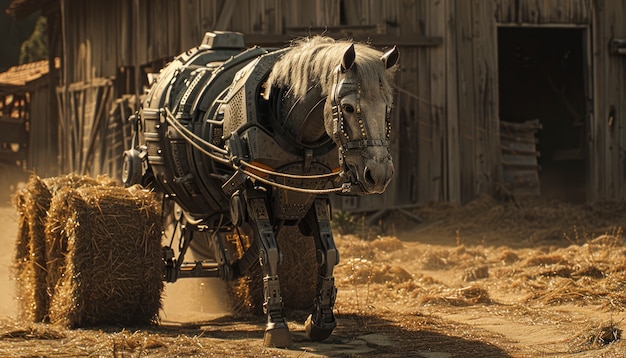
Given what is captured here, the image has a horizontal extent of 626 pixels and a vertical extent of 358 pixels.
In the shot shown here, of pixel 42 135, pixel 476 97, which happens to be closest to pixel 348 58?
pixel 476 97

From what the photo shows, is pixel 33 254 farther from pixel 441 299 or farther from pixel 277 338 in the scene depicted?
pixel 441 299

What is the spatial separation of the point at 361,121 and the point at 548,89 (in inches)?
591

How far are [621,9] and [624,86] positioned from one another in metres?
1.20

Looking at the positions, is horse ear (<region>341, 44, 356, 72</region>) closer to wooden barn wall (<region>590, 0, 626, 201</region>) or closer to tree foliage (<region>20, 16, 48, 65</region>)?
wooden barn wall (<region>590, 0, 626, 201</region>)

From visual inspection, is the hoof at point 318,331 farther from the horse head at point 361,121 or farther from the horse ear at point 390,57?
the horse ear at point 390,57

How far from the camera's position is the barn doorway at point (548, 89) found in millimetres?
19859

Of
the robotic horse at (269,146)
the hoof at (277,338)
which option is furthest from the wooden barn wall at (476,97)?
the hoof at (277,338)

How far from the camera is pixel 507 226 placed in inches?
546

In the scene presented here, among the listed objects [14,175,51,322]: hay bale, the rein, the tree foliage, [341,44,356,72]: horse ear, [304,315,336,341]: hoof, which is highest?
the tree foliage

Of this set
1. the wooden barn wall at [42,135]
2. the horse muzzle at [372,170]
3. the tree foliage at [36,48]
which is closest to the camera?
the horse muzzle at [372,170]

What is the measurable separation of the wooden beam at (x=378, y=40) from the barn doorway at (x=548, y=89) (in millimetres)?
5320

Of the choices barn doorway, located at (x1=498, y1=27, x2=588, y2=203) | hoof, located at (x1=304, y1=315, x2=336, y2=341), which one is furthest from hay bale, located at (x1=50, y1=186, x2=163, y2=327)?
barn doorway, located at (x1=498, y1=27, x2=588, y2=203)

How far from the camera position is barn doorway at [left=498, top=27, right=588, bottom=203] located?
782 inches

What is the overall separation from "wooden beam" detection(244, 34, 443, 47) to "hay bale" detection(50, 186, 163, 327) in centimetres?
645
